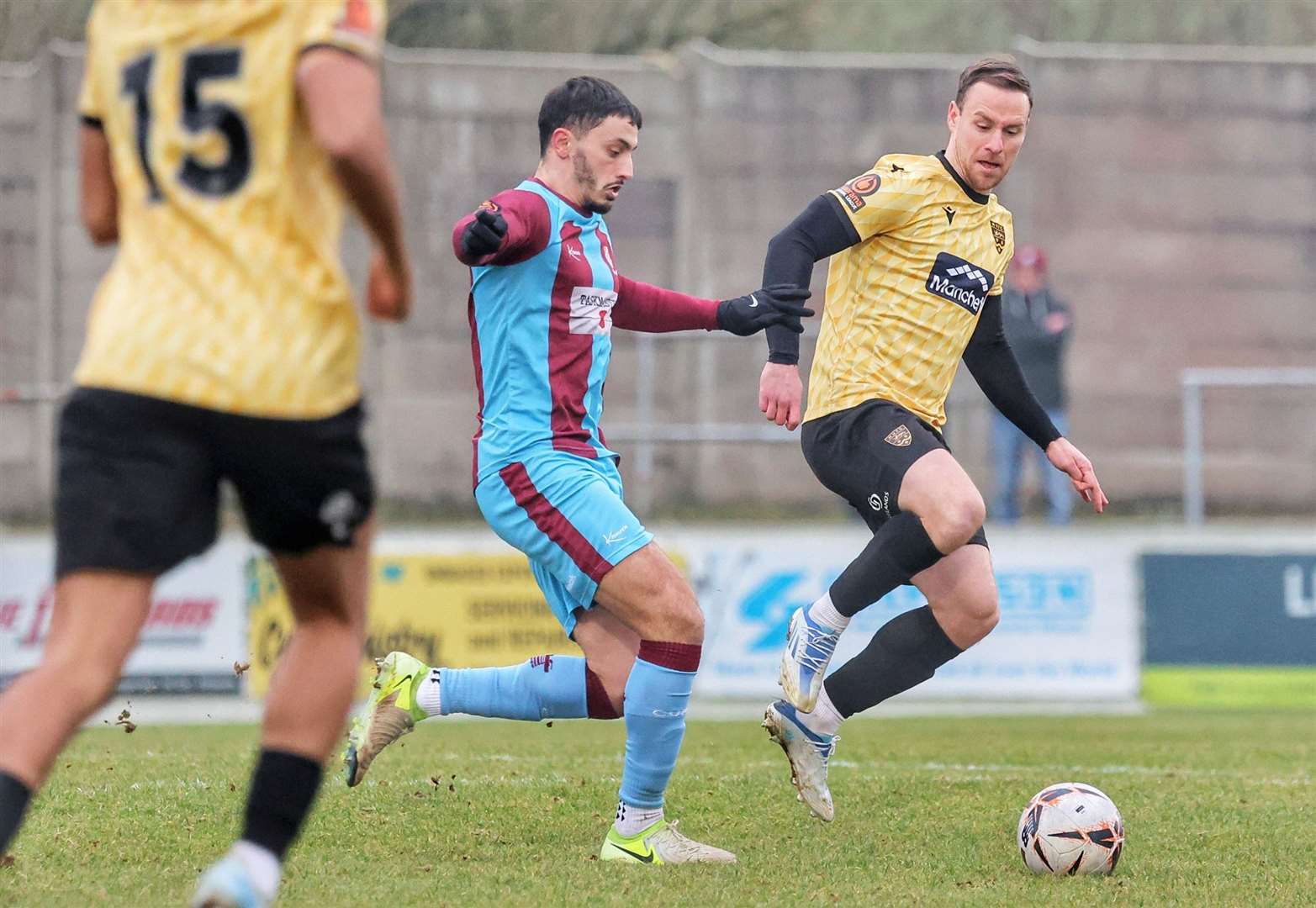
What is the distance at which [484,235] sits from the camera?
16.8 ft

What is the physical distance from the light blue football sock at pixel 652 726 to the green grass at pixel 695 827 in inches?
10.4

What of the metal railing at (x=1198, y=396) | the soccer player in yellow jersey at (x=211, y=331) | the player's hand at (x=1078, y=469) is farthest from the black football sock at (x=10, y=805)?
the metal railing at (x=1198, y=396)

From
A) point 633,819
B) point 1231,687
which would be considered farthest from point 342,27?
point 1231,687

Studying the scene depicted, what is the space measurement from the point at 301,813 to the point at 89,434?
0.87m

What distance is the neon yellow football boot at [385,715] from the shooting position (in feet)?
19.1

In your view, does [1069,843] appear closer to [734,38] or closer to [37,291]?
[37,291]

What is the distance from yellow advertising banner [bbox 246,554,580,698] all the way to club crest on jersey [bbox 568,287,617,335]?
20.1 feet

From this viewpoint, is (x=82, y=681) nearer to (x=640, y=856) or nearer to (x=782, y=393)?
(x=640, y=856)

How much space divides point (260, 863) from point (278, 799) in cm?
14

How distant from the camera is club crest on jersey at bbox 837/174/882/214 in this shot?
623 centimetres

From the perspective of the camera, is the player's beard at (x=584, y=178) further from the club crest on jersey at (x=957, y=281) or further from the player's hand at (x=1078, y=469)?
the player's hand at (x=1078, y=469)

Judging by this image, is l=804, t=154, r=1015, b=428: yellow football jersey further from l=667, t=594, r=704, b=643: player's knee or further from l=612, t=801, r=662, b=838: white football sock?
l=612, t=801, r=662, b=838: white football sock

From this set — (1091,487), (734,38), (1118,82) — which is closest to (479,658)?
(1091,487)

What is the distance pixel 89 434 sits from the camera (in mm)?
3424
